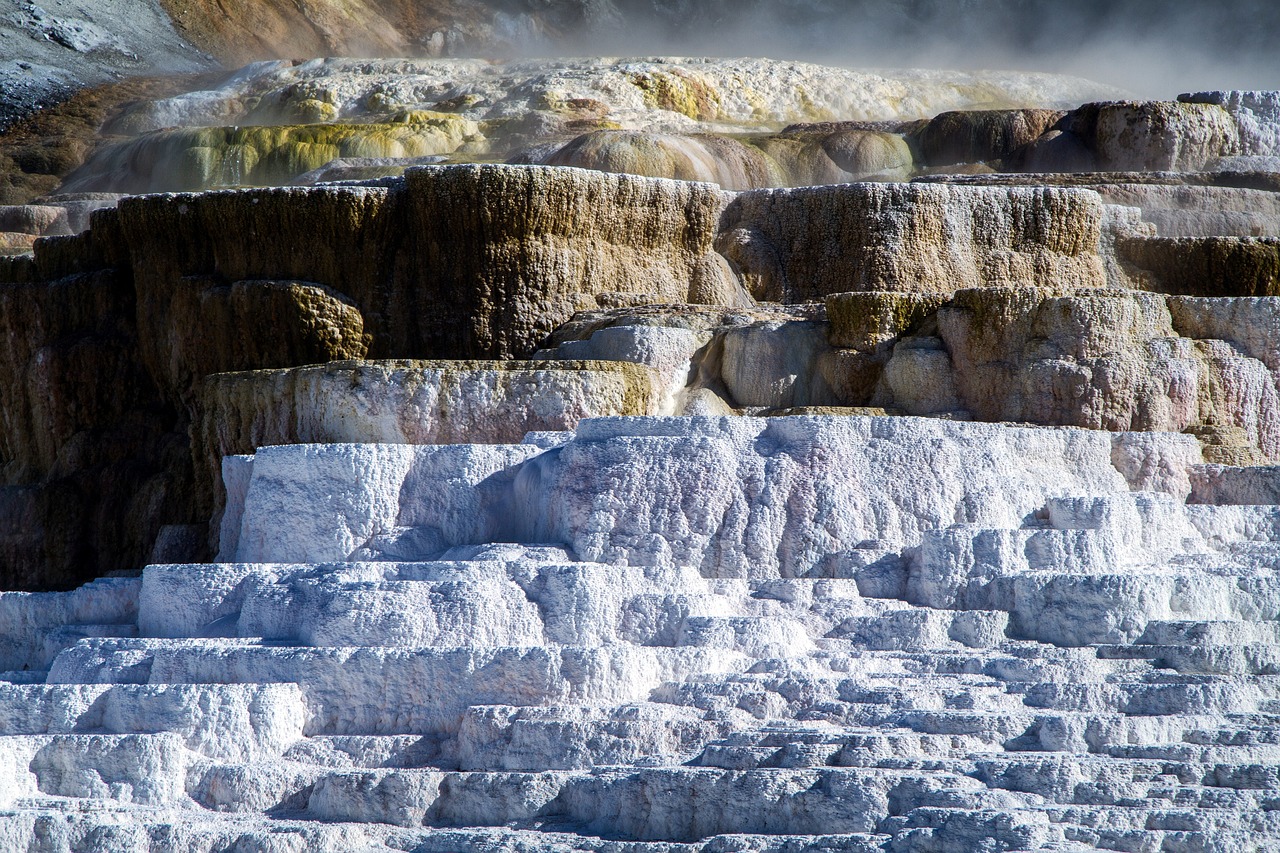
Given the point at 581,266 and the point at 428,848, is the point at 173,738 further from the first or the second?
the point at 581,266

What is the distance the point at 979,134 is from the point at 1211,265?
34.3 feet

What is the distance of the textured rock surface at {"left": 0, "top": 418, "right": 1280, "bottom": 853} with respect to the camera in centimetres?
587

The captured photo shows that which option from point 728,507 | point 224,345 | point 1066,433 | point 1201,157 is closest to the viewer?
point 728,507

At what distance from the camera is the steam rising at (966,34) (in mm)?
39125

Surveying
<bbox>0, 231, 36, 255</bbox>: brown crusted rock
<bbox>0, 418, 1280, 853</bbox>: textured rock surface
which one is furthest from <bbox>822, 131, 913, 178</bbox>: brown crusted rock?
<bbox>0, 418, 1280, 853</bbox>: textured rock surface

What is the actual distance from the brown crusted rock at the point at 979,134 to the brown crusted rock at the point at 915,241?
8935 millimetres

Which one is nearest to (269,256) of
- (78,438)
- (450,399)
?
(78,438)

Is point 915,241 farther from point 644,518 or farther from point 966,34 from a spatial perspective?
point 966,34

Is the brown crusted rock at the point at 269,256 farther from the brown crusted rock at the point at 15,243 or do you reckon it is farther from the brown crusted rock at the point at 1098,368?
the brown crusted rock at the point at 15,243

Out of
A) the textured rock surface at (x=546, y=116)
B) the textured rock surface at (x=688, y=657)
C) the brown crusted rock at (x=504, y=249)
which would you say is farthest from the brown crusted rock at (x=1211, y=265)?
the textured rock surface at (x=546, y=116)

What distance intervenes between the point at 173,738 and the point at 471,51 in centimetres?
3690

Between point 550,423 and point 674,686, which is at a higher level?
point 550,423

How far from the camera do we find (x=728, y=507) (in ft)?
29.1

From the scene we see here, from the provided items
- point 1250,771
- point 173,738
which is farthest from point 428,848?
point 1250,771
